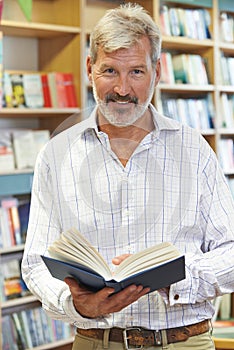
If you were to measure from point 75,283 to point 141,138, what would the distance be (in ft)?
1.34

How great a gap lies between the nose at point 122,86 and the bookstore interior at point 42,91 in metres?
1.77

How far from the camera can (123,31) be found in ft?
5.06

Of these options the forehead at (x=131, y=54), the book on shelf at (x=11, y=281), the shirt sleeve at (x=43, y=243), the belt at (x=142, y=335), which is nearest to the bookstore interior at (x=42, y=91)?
the book on shelf at (x=11, y=281)

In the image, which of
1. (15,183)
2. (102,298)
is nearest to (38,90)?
(15,183)

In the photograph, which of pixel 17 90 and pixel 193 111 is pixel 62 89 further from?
pixel 193 111

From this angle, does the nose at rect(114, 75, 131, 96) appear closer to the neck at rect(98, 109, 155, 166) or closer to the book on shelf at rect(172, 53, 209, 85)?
the neck at rect(98, 109, 155, 166)

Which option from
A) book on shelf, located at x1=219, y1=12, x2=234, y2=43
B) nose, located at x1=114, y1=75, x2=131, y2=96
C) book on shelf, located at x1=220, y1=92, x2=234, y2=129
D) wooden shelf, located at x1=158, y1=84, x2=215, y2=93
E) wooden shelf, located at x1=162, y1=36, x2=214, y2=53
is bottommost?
book on shelf, located at x1=220, y1=92, x2=234, y2=129

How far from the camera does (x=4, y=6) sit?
3.75m

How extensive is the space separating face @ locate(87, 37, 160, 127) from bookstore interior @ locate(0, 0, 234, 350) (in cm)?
172

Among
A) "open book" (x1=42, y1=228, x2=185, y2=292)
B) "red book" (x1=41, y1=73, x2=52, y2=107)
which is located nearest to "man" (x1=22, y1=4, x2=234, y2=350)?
"open book" (x1=42, y1=228, x2=185, y2=292)

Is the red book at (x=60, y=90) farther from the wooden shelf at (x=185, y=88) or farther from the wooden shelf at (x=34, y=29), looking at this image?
the wooden shelf at (x=185, y=88)

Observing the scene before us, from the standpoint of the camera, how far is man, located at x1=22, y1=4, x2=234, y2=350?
154 centimetres

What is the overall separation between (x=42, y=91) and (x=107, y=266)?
Answer: 2637 millimetres

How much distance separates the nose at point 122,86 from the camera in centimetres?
152
